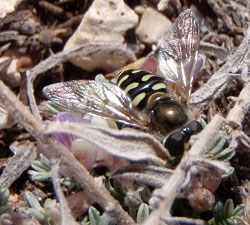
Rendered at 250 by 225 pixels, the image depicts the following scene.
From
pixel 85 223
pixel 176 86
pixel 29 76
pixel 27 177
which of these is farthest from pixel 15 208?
pixel 176 86

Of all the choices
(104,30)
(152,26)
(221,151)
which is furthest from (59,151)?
(152,26)

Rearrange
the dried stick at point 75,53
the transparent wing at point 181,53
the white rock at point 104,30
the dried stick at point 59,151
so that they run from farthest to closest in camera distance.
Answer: the white rock at point 104,30 → the dried stick at point 75,53 → the transparent wing at point 181,53 → the dried stick at point 59,151

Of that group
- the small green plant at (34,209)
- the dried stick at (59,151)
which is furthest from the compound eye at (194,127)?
the small green plant at (34,209)

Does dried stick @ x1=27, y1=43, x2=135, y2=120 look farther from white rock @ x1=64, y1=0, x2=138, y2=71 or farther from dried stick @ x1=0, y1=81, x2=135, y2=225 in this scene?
dried stick @ x1=0, y1=81, x2=135, y2=225

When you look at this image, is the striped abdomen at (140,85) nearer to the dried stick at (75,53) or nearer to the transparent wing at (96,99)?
the transparent wing at (96,99)

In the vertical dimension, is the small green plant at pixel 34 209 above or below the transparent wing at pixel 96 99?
below
